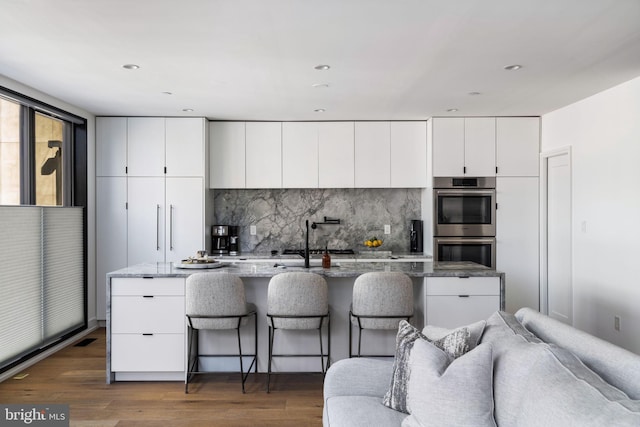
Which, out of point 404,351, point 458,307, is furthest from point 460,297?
point 404,351

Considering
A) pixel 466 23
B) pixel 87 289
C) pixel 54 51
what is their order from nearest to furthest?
pixel 466 23 → pixel 54 51 → pixel 87 289

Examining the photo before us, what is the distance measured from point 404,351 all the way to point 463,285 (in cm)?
163

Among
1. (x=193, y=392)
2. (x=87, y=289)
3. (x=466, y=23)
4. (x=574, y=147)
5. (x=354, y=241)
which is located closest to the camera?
(x=466, y=23)

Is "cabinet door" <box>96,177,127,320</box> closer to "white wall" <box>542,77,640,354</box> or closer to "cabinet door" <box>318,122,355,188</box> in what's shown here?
"cabinet door" <box>318,122,355,188</box>

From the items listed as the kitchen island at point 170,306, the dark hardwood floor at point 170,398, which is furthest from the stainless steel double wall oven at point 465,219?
the dark hardwood floor at point 170,398

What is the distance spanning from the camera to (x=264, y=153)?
5.53m

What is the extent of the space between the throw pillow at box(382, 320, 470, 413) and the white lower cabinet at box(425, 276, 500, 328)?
1416 mm

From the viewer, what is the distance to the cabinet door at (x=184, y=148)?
208 inches

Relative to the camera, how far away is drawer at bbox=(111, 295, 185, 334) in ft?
11.4

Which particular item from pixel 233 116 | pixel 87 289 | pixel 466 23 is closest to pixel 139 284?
pixel 87 289

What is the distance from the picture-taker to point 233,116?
5293 millimetres

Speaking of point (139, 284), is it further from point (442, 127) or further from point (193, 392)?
point (442, 127)

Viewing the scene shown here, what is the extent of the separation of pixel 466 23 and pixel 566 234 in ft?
10.3

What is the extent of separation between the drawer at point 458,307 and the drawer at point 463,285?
4 centimetres
